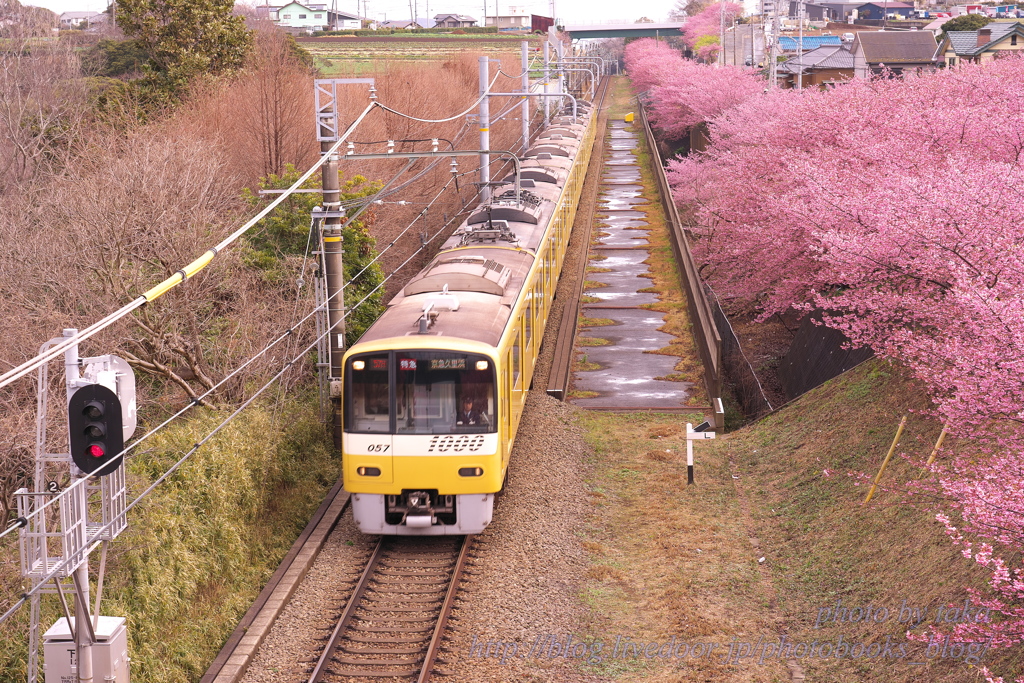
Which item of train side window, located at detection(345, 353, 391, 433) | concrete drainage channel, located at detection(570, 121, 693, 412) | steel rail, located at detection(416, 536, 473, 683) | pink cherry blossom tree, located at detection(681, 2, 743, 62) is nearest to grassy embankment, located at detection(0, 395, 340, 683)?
train side window, located at detection(345, 353, 391, 433)

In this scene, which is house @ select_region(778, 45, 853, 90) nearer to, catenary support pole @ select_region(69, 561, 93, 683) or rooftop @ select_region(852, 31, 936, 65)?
rooftop @ select_region(852, 31, 936, 65)

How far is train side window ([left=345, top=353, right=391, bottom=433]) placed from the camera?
1051cm

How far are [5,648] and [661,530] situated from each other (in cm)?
695

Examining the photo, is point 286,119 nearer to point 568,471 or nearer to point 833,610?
point 568,471

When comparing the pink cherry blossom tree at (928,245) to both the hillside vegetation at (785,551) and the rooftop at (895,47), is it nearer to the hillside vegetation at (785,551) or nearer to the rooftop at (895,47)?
the hillside vegetation at (785,551)

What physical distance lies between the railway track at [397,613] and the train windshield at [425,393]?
1461 mm

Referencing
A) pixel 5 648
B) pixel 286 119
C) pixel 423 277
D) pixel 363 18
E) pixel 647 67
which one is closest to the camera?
pixel 5 648

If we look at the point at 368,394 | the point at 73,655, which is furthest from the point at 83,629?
the point at 368,394

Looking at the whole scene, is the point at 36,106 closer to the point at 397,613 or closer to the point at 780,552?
the point at 397,613

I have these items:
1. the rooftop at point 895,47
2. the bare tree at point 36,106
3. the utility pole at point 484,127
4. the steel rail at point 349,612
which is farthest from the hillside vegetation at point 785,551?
the rooftop at point 895,47

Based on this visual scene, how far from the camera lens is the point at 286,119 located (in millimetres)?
22734

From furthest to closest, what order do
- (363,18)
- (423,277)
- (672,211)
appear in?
1. (363,18)
2. (672,211)
3. (423,277)

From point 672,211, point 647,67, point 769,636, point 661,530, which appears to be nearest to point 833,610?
point 769,636

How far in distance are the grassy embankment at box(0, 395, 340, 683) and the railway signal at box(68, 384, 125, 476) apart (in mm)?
2921
